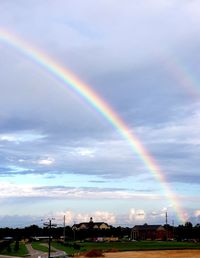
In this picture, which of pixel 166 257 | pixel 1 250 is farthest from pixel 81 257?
pixel 1 250

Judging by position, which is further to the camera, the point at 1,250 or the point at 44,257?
the point at 1,250

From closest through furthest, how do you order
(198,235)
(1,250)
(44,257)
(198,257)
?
(198,257), (44,257), (1,250), (198,235)

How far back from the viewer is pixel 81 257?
283 ft

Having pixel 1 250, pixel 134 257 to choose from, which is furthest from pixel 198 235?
pixel 134 257

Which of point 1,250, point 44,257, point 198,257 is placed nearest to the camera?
point 198,257

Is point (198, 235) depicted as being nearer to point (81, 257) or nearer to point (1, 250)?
point (1, 250)

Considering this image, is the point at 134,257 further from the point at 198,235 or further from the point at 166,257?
the point at 198,235

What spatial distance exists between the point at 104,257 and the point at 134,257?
231 inches

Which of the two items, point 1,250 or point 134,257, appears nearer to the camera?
point 134,257

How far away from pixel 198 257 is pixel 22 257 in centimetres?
3301

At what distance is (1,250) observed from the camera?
112562 mm

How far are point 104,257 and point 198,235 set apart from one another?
118 metres

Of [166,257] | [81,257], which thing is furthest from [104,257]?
[166,257]

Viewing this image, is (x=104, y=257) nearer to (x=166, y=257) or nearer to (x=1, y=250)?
(x=166, y=257)
